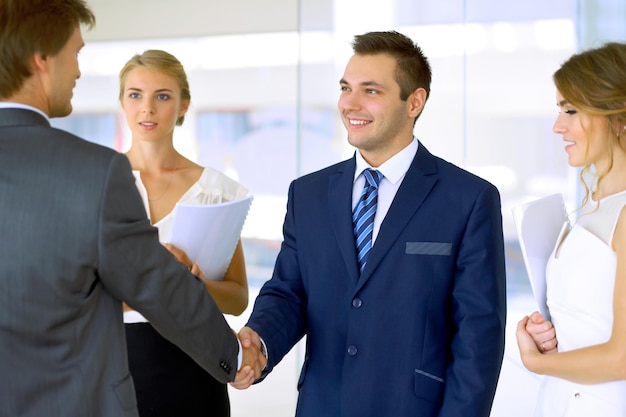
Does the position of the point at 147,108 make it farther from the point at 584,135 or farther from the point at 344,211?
the point at 584,135

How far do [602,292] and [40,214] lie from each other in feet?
4.31

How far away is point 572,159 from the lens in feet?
6.93

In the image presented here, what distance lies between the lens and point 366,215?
7.55ft

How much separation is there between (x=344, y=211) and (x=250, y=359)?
49 cm

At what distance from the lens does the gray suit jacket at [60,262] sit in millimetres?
1492

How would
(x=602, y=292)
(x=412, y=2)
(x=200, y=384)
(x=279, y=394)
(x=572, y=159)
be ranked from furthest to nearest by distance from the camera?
(x=279, y=394)
(x=412, y=2)
(x=200, y=384)
(x=572, y=159)
(x=602, y=292)

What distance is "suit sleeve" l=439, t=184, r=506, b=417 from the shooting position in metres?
2.10

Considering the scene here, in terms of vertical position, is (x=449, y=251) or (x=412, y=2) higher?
(x=412, y=2)

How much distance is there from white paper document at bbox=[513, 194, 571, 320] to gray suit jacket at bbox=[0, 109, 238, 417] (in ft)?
3.44

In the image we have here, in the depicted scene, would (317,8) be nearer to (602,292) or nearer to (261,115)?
(602,292)

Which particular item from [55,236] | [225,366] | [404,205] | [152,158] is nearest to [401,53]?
[404,205]

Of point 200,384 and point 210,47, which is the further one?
point 210,47

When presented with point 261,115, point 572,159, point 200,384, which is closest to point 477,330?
point 572,159

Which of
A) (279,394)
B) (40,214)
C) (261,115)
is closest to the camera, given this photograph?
(40,214)
